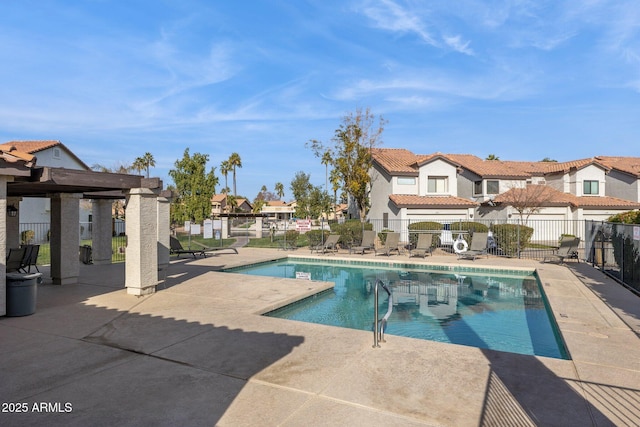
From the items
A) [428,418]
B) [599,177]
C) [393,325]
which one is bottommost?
[393,325]

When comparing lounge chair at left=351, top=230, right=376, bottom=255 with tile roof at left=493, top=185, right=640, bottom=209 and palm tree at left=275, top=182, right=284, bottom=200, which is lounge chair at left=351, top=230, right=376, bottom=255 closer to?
tile roof at left=493, top=185, right=640, bottom=209

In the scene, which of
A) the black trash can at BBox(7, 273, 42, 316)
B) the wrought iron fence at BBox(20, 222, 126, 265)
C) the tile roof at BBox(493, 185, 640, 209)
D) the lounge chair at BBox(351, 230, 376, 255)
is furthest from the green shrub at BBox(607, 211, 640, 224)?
the wrought iron fence at BBox(20, 222, 126, 265)

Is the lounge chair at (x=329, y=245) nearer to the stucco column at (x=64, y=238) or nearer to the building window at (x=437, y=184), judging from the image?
the stucco column at (x=64, y=238)

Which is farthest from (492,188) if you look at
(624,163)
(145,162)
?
(145,162)

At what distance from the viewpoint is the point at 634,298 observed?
28.6 feet

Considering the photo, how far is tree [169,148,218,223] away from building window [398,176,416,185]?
16.2 meters

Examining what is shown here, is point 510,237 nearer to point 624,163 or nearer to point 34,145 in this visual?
point 624,163

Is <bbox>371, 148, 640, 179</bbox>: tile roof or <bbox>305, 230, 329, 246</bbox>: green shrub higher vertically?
<bbox>371, 148, 640, 179</bbox>: tile roof

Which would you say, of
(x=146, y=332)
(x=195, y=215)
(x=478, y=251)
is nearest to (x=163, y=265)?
(x=146, y=332)

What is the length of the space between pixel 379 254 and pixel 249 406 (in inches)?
621

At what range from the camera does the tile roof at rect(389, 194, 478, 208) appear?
26.6 metres

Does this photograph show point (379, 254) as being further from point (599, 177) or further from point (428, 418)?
point (599, 177)

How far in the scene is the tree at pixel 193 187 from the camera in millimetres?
32312

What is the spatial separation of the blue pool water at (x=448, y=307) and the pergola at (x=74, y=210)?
3.38 m
